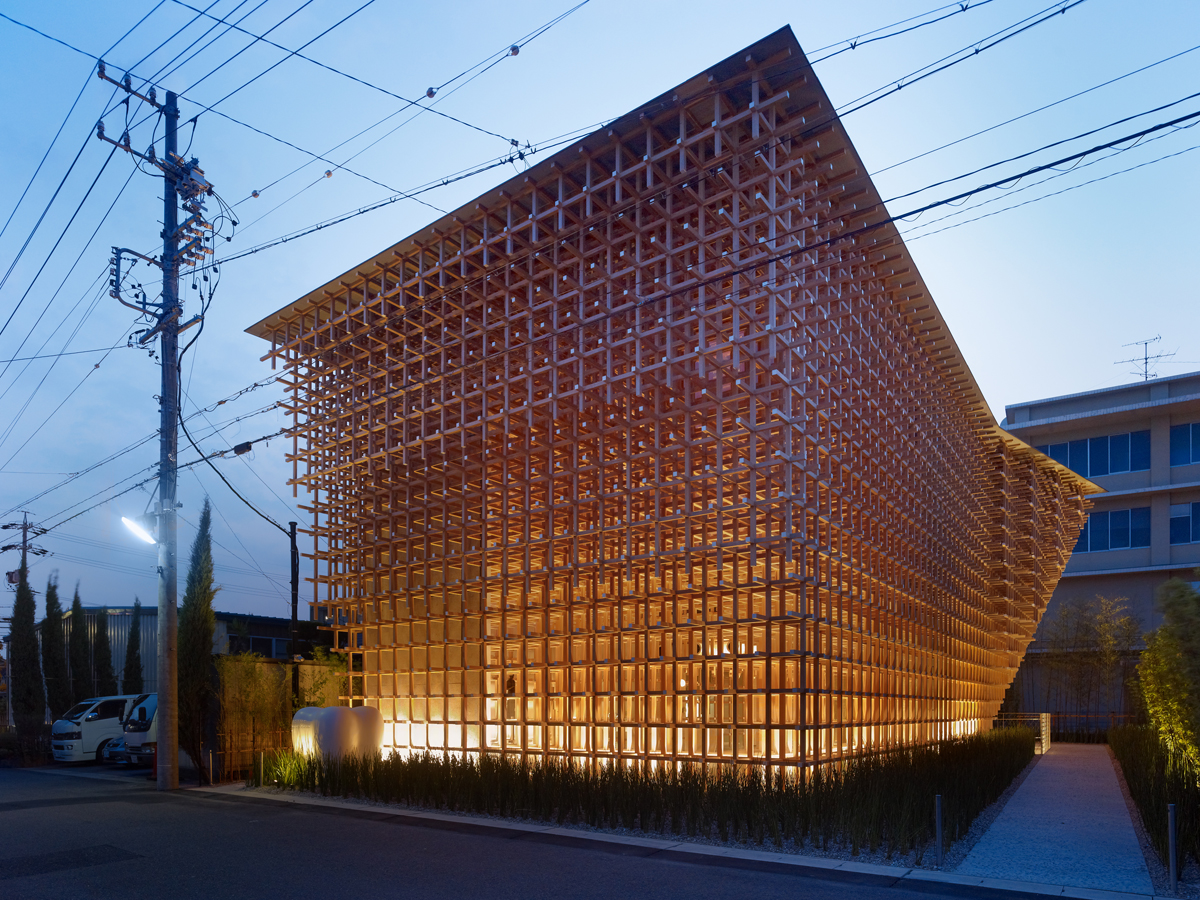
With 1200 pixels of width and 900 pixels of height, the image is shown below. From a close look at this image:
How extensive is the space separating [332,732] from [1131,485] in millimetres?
41532

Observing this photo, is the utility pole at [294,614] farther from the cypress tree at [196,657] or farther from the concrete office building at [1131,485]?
the concrete office building at [1131,485]

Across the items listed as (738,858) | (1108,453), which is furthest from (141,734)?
(1108,453)

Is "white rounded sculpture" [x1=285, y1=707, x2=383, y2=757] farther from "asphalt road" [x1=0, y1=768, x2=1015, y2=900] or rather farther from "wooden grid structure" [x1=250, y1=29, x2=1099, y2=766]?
"asphalt road" [x1=0, y1=768, x2=1015, y2=900]

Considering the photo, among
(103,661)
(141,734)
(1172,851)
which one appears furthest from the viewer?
(103,661)

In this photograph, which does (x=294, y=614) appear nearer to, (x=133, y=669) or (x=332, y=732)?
(x=332, y=732)

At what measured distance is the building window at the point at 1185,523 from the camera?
43.5 meters

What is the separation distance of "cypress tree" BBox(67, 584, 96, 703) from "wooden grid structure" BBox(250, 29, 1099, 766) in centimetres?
2370

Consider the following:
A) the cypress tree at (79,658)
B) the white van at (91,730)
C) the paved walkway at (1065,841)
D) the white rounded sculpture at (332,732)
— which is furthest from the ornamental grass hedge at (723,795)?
the cypress tree at (79,658)

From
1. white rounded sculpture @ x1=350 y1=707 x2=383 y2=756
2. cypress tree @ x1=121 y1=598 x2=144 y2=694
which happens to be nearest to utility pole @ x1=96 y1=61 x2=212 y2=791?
white rounded sculpture @ x1=350 y1=707 x2=383 y2=756

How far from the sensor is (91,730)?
25859 mm

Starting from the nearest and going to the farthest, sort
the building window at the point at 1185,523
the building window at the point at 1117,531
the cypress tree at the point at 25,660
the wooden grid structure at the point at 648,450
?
1. the wooden grid structure at the point at 648,450
2. the cypress tree at the point at 25,660
3. the building window at the point at 1185,523
4. the building window at the point at 1117,531

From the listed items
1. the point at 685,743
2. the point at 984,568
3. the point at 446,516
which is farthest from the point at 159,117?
the point at 984,568

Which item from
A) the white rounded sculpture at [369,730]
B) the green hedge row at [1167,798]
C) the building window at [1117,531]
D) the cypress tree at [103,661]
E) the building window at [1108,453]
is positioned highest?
the building window at [1108,453]

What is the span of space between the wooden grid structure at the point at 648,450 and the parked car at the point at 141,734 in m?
5.09
